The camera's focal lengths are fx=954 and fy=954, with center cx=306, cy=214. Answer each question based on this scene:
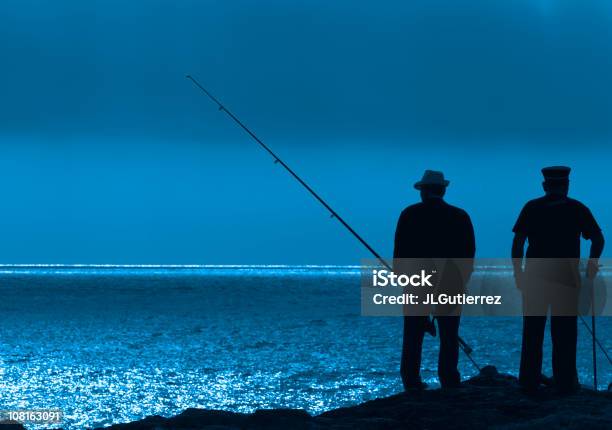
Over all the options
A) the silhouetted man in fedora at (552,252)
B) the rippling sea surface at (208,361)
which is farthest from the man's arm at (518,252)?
the rippling sea surface at (208,361)

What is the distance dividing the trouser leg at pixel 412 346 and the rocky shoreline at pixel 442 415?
138 mm

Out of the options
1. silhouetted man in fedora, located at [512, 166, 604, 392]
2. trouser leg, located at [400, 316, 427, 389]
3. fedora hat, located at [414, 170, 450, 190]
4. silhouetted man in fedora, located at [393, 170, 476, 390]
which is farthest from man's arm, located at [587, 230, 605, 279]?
trouser leg, located at [400, 316, 427, 389]

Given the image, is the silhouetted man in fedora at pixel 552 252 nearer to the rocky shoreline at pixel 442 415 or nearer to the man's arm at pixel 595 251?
the man's arm at pixel 595 251

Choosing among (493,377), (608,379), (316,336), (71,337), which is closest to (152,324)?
(71,337)

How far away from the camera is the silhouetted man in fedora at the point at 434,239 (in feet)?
21.1

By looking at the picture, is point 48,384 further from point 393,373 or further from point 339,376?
point 393,373

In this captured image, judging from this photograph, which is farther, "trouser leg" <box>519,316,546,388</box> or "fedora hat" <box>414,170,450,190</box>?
"fedora hat" <box>414,170,450,190</box>

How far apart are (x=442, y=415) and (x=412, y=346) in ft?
2.53

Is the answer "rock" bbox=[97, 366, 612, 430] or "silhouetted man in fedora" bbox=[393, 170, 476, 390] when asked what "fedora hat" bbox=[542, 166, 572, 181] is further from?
"rock" bbox=[97, 366, 612, 430]

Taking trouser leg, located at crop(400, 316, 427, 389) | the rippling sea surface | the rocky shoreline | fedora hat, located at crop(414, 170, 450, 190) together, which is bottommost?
the rippling sea surface

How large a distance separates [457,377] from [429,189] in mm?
1397

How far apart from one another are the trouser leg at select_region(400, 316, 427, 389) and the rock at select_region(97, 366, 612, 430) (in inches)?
5.4

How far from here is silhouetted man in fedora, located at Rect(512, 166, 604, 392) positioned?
241 inches

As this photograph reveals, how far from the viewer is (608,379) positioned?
14641 millimetres
